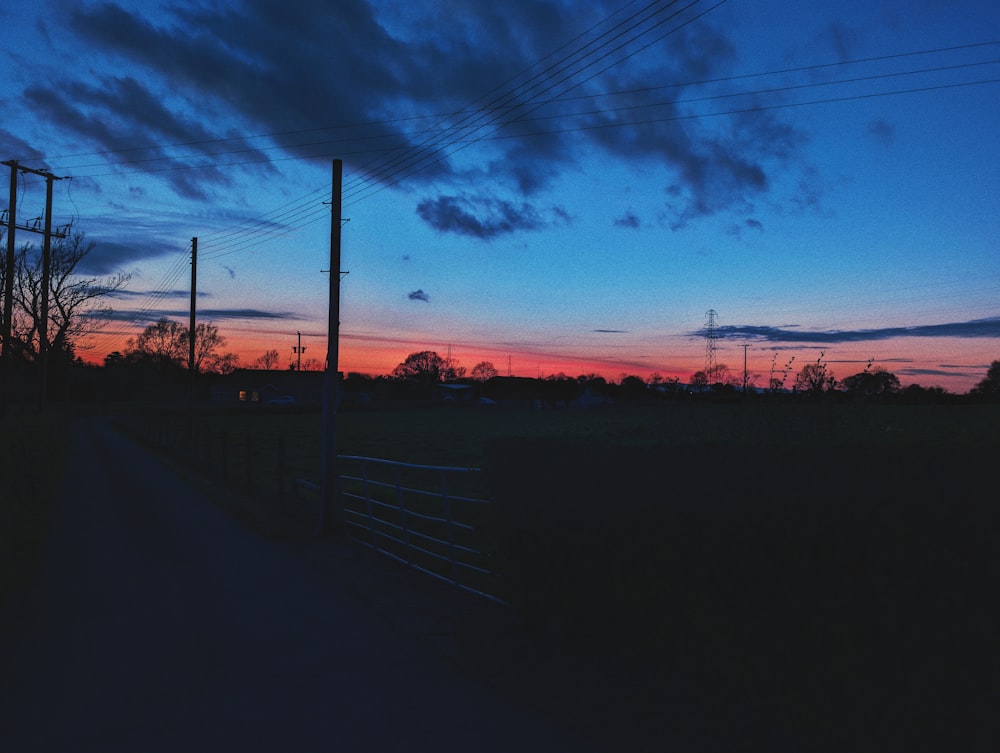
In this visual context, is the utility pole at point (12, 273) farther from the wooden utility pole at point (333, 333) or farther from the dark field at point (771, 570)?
the dark field at point (771, 570)

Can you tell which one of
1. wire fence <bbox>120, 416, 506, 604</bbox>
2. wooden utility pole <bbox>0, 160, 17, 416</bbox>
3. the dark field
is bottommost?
wire fence <bbox>120, 416, 506, 604</bbox>

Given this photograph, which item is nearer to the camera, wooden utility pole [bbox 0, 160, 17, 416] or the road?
the road

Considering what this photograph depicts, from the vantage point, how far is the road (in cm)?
411

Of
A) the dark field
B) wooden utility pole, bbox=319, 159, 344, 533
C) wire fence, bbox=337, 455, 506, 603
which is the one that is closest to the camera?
the dark field

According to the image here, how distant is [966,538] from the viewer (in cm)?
315

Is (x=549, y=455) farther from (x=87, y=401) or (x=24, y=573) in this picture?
(x=87, y=401)

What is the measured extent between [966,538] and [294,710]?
3768mm

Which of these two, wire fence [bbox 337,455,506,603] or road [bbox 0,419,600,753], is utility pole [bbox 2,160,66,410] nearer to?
wire fence [bbox 337,455,506,603]

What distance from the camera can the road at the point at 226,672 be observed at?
4113 millimetres

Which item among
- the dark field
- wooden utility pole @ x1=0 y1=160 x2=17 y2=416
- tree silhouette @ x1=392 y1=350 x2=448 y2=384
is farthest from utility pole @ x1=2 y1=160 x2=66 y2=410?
tree silhouette @ x1=392 y1=350 x2=448 y2=384

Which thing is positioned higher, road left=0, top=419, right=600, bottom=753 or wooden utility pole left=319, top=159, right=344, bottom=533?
wooden utility pole left=319, top=159, right=344, bottom=533

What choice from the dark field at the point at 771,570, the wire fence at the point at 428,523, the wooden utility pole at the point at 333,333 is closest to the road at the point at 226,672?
the dark field at the point at 771,570

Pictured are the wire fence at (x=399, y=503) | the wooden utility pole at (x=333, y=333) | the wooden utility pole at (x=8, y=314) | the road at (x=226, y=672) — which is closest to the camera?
the road at (x=226, y=672)

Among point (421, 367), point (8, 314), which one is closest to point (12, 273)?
point (8, 314)
